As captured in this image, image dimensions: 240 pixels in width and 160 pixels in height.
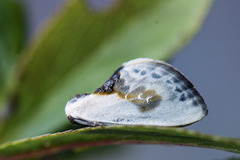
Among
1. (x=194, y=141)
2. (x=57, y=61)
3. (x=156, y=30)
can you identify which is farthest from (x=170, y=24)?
(x=194, y=141)

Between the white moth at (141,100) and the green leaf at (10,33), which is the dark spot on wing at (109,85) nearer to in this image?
the white moth at (141,100)

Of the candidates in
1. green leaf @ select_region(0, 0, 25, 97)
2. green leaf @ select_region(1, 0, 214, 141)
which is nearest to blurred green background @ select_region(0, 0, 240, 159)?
green leaf @ select_region(1, 0, 214, 141)

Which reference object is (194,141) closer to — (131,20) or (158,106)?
(158,106)

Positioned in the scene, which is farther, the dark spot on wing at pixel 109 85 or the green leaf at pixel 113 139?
the dark spot on wing at pixel 109 85

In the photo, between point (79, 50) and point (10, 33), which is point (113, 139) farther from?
point (10, 33)

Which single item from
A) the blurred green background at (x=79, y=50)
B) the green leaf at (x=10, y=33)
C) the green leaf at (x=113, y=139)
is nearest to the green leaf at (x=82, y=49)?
the blurred green background at (x=79, y=50)

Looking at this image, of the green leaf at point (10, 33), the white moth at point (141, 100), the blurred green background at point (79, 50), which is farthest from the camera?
the green leaf at point (10, 33)
